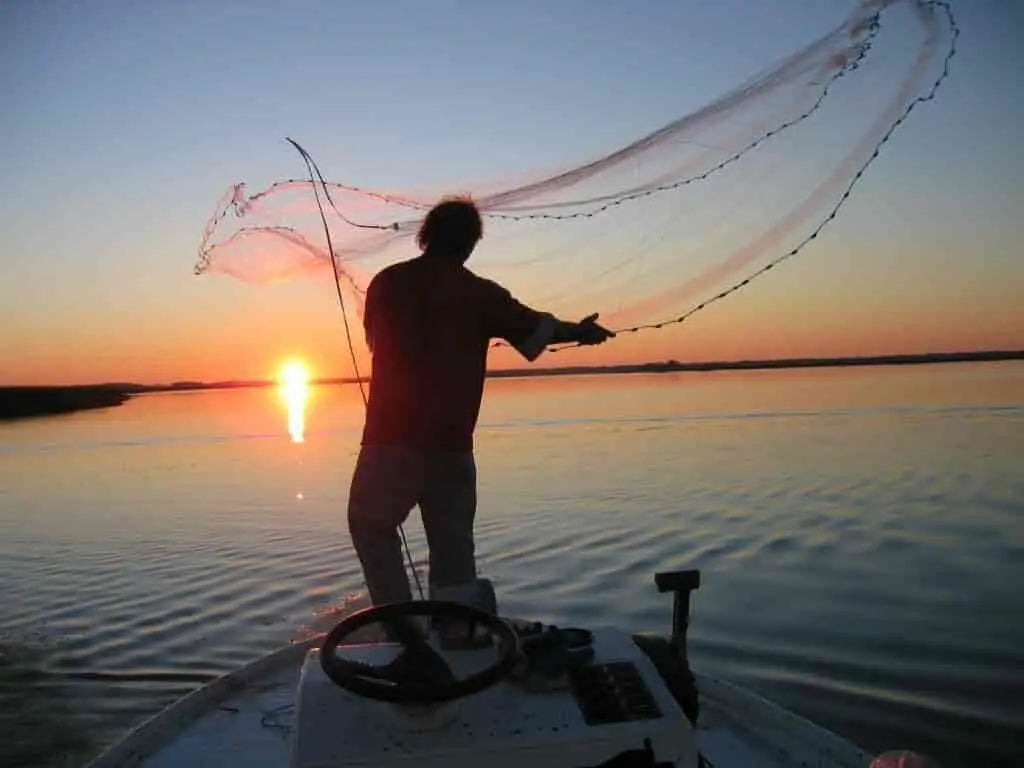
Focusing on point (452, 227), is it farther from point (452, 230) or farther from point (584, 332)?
point (584, 332)

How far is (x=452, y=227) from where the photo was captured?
4.79m

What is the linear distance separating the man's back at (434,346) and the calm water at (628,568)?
14.0ft

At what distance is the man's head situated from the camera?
4.79 m

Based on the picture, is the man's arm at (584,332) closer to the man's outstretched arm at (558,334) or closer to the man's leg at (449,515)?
the man's outstretched arm at (558,334)

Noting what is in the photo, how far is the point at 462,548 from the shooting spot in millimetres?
4617

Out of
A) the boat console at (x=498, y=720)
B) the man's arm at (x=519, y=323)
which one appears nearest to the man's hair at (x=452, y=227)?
the man's arm at (x=519, y=323)

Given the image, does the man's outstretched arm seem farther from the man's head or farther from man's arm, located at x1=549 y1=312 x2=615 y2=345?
the man's head

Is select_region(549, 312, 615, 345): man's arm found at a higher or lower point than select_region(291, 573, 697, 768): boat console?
higher

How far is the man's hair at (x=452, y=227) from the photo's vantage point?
4.79 m

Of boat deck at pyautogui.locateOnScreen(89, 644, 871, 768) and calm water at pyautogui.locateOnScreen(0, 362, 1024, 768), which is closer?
boat deck at pyautogui.locateOnScreen(89, 644, 871, 768)

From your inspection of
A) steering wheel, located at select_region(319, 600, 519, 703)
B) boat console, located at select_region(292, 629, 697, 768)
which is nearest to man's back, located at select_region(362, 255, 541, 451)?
steering wheel, located at select_region(319, 600, 519, 703)

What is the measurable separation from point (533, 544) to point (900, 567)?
5.08m

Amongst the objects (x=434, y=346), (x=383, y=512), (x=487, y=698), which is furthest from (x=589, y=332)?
(x=487, y=698)

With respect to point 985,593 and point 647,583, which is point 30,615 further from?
point 985,593
